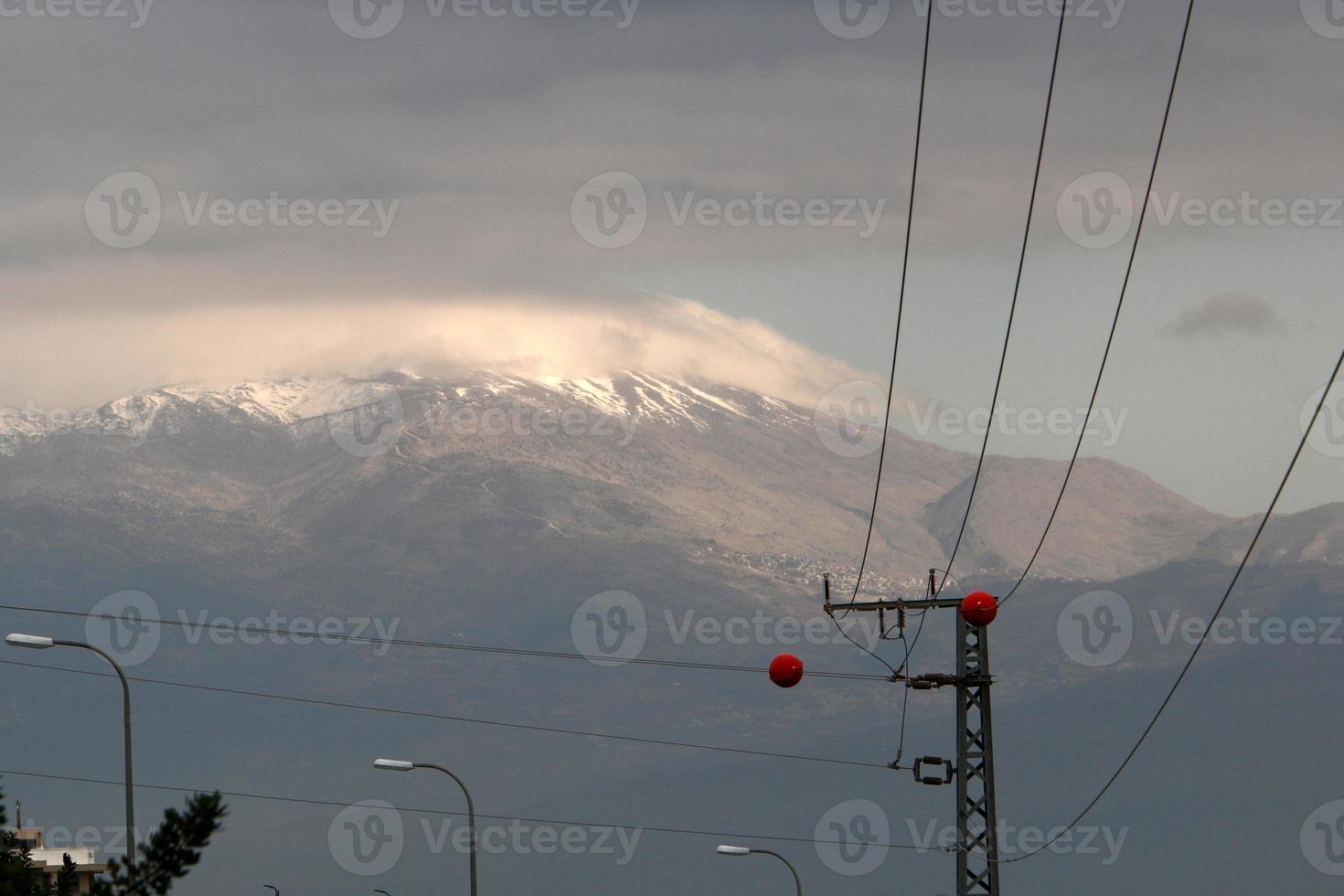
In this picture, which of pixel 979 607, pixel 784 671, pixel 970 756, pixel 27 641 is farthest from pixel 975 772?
pixel 27 641

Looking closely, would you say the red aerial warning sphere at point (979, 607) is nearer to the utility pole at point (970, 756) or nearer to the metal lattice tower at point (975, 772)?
the utility pole at point (970, 756)

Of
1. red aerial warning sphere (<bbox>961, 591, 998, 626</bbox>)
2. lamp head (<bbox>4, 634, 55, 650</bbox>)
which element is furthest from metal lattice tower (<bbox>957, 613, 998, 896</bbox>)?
lamp head (<bbox>4, 634, 55, 650</bbox>)

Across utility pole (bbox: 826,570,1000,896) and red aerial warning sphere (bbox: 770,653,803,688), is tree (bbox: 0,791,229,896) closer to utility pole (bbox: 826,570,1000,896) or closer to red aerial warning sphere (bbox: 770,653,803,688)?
red aerial warning sphere (bbox: 770,653,803,688)

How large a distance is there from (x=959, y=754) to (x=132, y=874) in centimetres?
2988

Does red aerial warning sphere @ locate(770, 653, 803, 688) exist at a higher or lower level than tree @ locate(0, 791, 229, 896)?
higher

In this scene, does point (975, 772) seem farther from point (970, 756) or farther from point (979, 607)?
point (979, 607)

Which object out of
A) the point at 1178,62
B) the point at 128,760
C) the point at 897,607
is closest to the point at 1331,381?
the point at 1178,62

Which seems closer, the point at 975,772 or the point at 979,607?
the point at 979,607

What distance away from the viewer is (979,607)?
40469mm

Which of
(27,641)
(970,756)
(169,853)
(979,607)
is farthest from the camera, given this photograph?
(27,641)

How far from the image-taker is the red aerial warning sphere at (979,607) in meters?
40.3

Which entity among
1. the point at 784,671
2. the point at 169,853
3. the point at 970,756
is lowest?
the point at 169,853

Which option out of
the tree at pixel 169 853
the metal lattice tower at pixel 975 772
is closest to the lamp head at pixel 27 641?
the metal lattice tower at pixel 975 772

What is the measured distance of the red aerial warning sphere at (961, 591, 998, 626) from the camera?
132 ft
